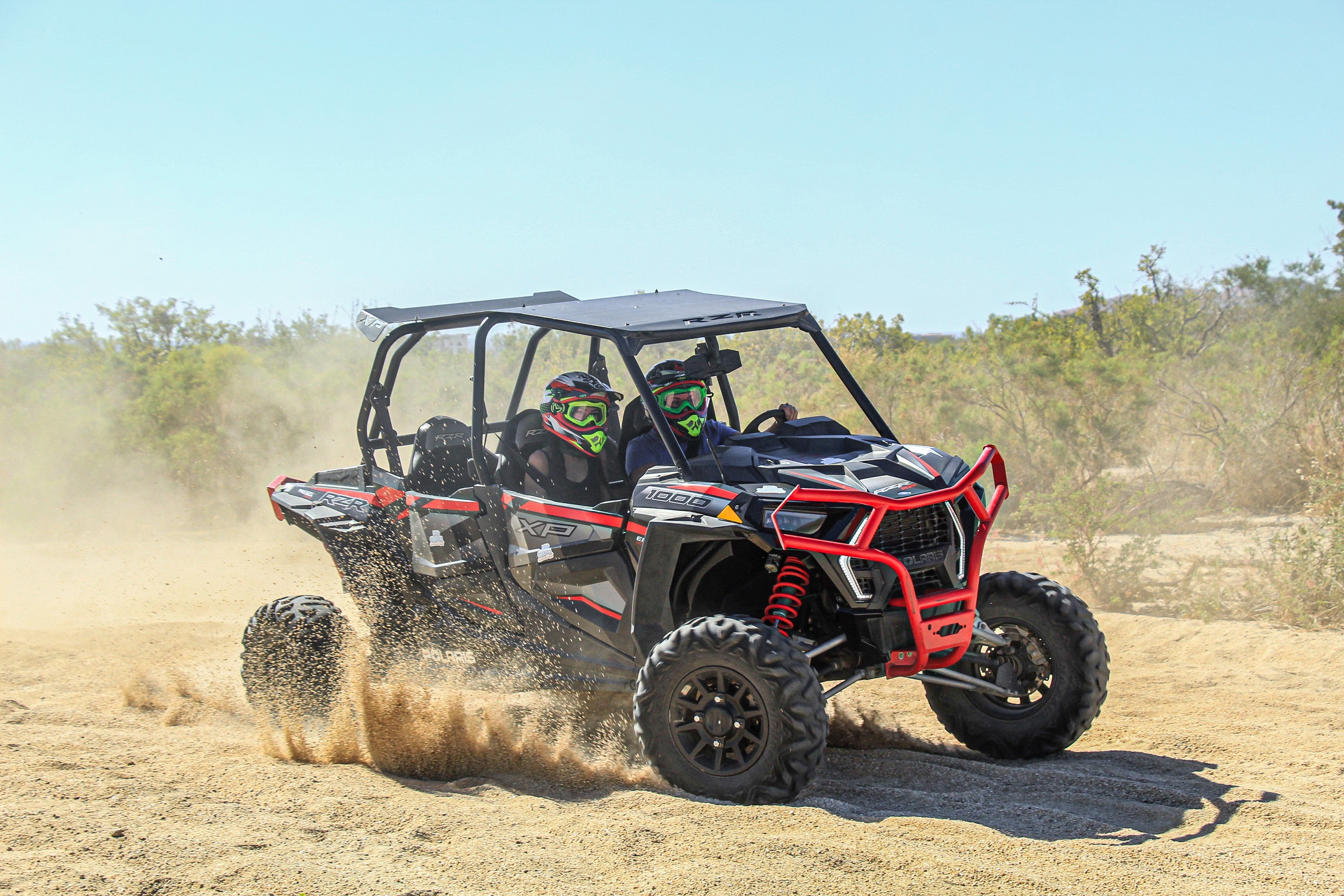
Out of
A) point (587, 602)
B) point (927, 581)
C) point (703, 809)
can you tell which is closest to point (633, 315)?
point (587, 602)

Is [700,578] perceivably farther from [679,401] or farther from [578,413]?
[578,413]

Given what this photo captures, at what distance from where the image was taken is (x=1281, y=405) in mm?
12773

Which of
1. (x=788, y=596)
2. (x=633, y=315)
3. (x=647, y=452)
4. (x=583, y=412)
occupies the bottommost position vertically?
(x=788, y=596)

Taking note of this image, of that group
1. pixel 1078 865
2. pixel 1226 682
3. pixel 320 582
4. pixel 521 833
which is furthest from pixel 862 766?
pixel 320 582

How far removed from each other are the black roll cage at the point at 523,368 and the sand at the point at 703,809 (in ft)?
5.07

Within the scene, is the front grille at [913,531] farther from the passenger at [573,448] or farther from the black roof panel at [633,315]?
the passenger at [573,448]

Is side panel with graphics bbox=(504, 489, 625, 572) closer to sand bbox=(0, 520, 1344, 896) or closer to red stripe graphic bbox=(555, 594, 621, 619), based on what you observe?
red stripe graphic bbox=(555, 594, 621, 619)

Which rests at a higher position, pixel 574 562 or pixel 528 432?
pixel 528 432

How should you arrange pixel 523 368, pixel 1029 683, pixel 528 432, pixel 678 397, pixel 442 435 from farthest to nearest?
1. pixel 523 368
2. pixel 442 435
3. pixel 528 432
4. pixel 678 397
5. pixel 1029 683

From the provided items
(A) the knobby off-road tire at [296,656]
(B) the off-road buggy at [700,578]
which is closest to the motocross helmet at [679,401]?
(B) the off-road buggy at [700,578]

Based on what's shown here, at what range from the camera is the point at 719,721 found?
432 cm

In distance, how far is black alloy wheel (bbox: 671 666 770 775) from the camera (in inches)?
168

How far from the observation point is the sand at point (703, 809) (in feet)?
11.2

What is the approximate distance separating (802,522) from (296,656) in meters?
3.34
